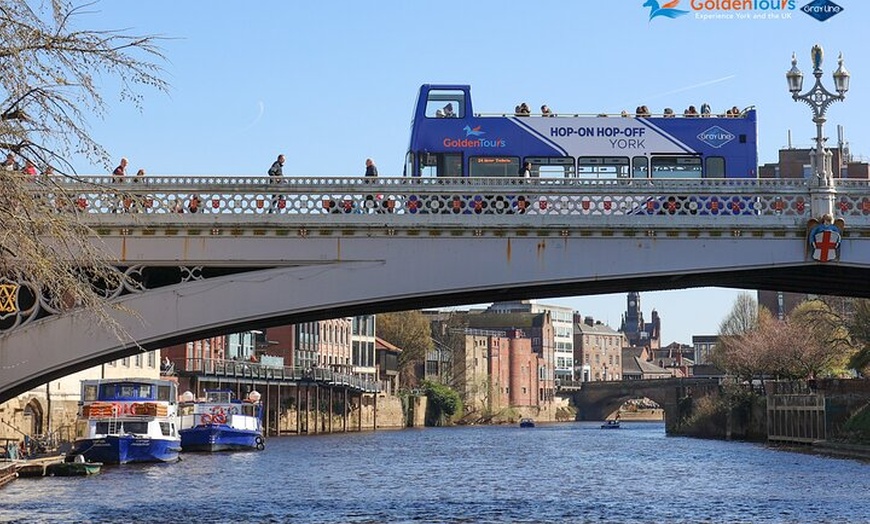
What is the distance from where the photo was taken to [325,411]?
130625 mm

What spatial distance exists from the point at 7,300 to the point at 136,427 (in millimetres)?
31704

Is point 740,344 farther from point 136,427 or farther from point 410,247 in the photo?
point 410,247

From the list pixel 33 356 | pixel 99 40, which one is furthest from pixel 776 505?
pixel 99 40

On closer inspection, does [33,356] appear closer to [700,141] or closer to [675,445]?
[700,141]

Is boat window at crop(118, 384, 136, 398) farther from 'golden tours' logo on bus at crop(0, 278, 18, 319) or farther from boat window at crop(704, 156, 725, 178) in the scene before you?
boat window at crop(704, 156, 725, 178)

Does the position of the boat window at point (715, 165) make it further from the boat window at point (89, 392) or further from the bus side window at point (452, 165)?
the boat window at point (89, 392)

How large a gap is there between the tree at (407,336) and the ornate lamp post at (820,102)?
13210 cm

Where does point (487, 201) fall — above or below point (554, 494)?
above

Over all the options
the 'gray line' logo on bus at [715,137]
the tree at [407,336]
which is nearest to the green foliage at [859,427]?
the 'gray line' logo on bus at [715,137]

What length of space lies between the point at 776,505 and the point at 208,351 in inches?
2866

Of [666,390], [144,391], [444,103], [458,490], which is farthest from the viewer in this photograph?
[666,390]

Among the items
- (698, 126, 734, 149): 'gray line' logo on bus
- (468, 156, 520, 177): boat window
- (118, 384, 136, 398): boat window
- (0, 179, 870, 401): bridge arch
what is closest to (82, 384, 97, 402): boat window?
(118, 384, 136, 398): boat window

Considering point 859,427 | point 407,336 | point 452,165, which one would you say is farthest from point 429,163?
point 407,336

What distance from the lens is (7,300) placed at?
31.2 meters
